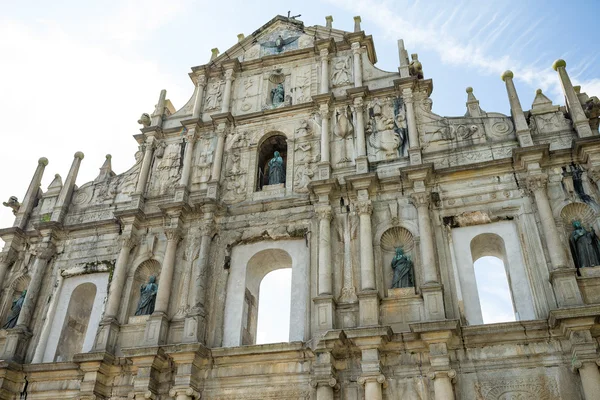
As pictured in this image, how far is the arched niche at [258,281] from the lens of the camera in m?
11.5

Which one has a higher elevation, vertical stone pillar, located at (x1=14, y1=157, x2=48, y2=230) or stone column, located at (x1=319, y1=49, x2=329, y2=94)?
stone column, located at (x1=319, y1=49, x2=329, y2=94)

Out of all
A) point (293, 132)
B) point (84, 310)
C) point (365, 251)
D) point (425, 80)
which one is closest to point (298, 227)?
point (365, 251)

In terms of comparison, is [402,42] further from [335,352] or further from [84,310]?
[84,310]

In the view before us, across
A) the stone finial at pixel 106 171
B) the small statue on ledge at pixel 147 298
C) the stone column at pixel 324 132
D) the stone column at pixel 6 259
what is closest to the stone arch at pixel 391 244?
the stone column at pixel 324 132

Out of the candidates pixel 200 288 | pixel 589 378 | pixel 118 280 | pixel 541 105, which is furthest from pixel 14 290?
pixel 541 105

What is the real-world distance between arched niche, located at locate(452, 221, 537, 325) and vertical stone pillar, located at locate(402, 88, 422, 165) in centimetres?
199

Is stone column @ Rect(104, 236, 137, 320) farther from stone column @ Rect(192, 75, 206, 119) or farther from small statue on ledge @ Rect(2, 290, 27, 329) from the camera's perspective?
stone column @ Rect(192, 75, 206, 119)

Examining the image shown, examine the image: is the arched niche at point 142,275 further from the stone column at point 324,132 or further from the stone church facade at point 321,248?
the stone column at point 324,132

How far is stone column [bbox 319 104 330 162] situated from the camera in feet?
44.0

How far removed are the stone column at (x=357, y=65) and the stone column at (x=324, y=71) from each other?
0.76 m

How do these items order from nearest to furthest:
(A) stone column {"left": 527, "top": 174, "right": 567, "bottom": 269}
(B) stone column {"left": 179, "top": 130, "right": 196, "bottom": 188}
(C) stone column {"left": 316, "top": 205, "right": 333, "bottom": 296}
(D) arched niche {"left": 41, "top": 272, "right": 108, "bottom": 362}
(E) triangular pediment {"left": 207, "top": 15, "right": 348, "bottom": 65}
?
(A) stone column {"left": 527, "top": 174, "right": 567, "bottom": 269}
(C) stone column {"left": 316, "top": 205, "right": 333, "bottom": 296}
(D) arched niche {"left": 41, "top": 272, "right": 108, "bottom": 362}
(B) stone column {"left": 179, "top": 130, "right": 196, "bottom": 188}
(E) triangular pediment {"left": 207, "top": 15, "right": 348, "bottom": 65}

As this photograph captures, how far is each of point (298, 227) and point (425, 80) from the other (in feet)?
16.9

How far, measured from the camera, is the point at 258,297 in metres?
13.0

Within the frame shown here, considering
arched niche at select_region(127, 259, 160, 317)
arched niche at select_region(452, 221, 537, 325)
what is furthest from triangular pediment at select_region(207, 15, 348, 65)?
arched niche at select_region(452, 221, 537, 325)
